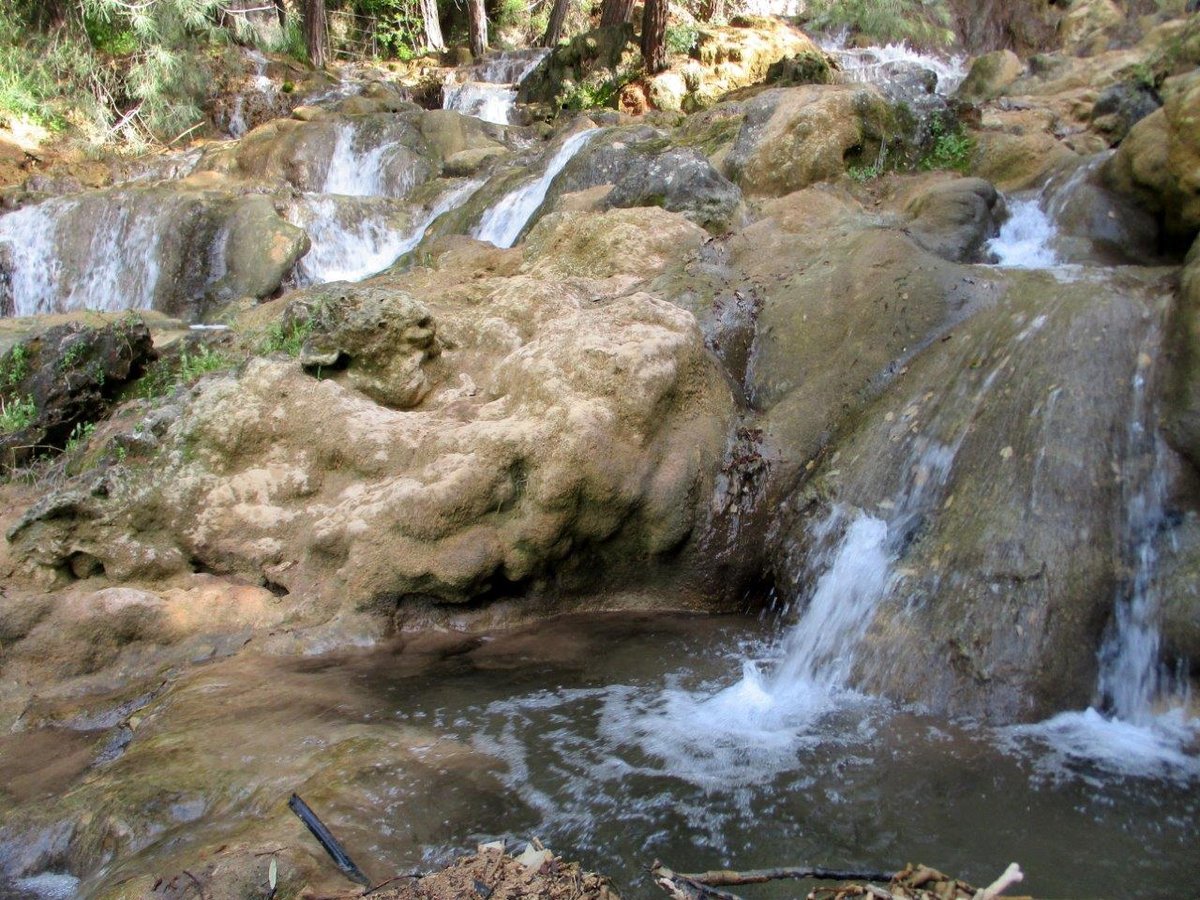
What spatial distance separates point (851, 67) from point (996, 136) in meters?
10.1

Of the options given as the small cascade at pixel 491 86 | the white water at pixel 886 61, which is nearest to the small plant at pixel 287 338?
the small cascade at pixel 491 86

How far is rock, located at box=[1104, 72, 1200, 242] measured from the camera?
18.4 ft

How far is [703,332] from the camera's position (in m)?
5.89

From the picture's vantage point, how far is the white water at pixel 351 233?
432 inches

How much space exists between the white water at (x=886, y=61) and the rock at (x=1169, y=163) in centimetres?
907

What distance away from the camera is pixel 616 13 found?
16156 millimetres

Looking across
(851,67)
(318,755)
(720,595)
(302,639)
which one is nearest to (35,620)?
(302,639)

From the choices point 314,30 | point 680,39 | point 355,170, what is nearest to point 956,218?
point 680,39

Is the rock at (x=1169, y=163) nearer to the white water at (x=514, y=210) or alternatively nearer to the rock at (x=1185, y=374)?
the rock at (x=1185, y=374)

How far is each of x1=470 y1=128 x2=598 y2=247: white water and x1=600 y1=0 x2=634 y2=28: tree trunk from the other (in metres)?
7.05

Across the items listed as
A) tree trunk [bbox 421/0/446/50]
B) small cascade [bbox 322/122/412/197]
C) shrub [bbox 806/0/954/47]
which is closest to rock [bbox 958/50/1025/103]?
shrub [bbox 806/0/954/47]

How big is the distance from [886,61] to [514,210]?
12.5 m

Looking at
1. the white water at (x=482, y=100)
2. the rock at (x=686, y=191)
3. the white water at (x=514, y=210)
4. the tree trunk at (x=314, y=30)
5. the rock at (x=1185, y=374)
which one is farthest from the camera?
the tree trunk at (x=314, y=30)

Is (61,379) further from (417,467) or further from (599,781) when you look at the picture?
(599,781)
